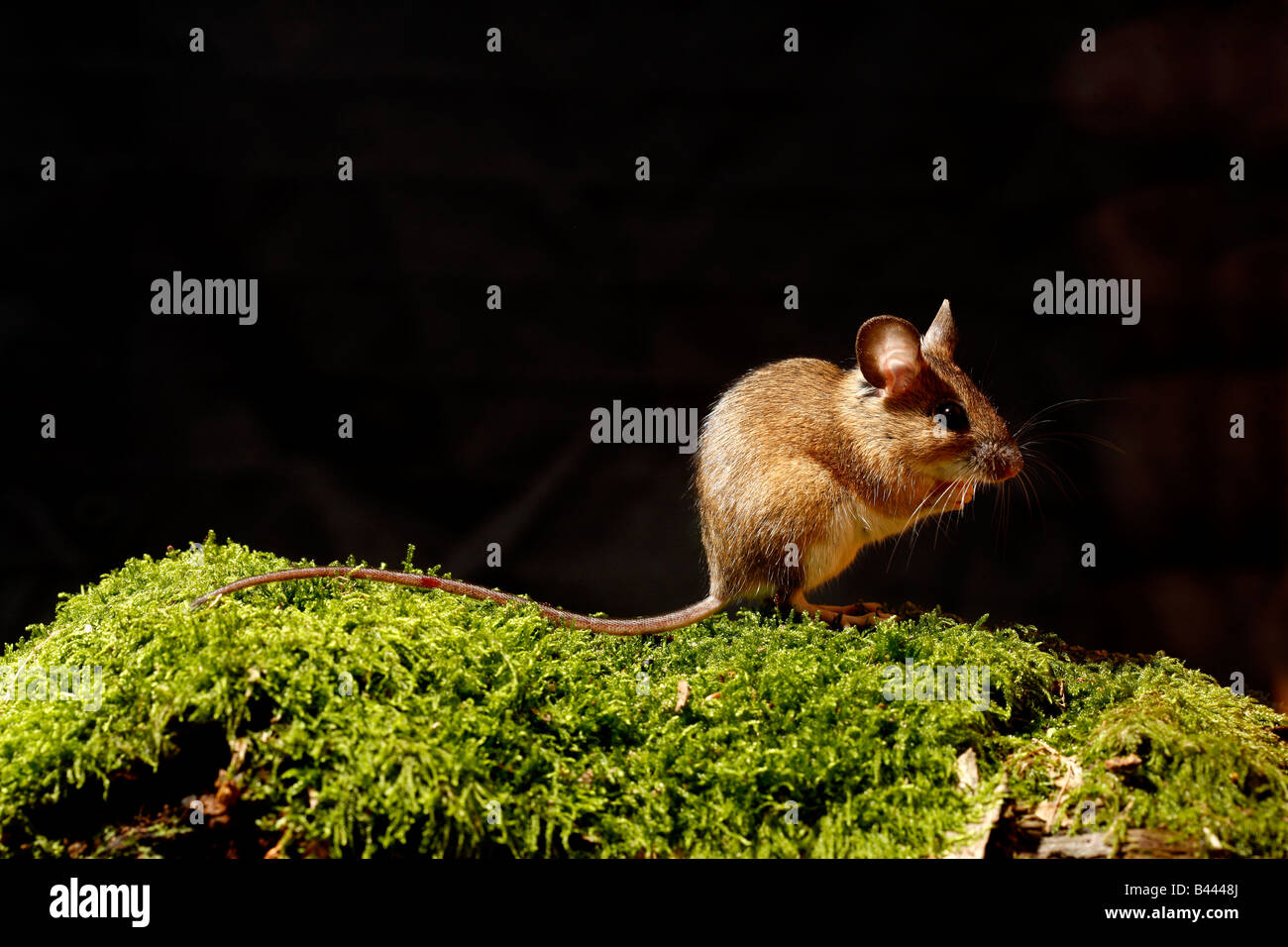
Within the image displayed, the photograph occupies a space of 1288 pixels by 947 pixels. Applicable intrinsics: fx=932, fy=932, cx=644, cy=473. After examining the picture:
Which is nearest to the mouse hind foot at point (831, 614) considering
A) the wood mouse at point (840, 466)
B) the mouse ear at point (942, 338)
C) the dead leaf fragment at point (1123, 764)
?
the wood mouse at point (840, 466)

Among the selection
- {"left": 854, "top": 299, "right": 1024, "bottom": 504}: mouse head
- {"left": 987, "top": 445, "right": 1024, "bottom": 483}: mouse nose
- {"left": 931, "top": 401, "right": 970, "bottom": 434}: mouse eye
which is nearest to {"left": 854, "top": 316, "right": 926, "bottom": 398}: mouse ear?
{"left": 854, "top": 299, "right": 1024, "bottom": 504}: mouse head

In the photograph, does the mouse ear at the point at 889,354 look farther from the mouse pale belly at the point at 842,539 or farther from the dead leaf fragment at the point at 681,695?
the dead leaf fragment at the point at 681,695

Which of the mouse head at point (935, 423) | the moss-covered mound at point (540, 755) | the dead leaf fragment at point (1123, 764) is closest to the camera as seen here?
the moss-covered mound at point (540, 755)

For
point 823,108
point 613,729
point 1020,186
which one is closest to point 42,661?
point 613,729

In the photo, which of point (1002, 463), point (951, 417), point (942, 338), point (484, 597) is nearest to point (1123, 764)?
point (1002, 463)

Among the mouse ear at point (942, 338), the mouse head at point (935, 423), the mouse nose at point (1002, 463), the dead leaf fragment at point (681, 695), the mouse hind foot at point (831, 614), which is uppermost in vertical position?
the mouse ear at point (942, 338)

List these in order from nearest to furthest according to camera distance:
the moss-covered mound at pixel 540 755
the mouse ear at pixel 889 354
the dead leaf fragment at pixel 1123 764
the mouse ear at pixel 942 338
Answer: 1. the moss-covered mound at pixel 540 755
2. the dead leaf fragment at pixel 1123 764
3. the mouse ear at pixel 889 354
4. the mouse ear at pixel 942 338

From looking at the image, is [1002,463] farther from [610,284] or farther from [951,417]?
[610,284]
